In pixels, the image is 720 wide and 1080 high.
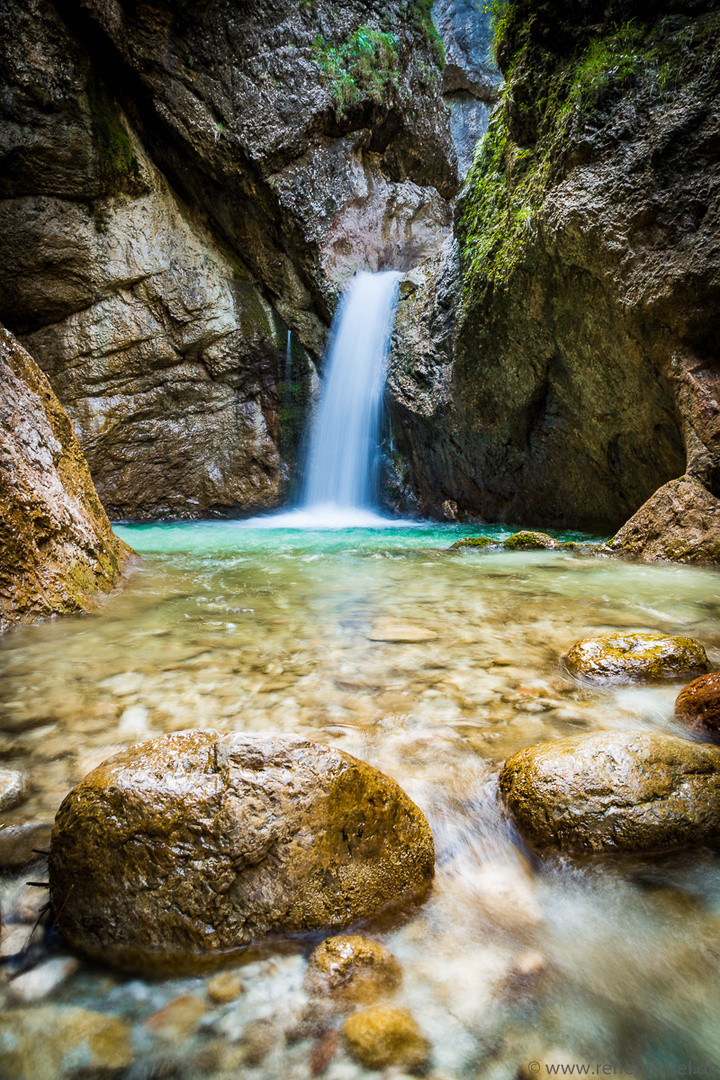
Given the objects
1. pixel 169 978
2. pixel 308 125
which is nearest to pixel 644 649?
pixel 169 978

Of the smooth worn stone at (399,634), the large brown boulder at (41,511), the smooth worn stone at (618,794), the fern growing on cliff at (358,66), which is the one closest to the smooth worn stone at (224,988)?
the smooth worn stone at (618,794)

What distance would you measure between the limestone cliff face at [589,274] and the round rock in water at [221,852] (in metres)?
5.79

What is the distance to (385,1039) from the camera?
109 centimetres

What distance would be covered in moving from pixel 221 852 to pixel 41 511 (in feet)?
11.4

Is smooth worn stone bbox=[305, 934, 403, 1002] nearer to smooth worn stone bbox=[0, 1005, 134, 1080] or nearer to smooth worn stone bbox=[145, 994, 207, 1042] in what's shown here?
smooth worn stone bbox=[145, 994, 207, 1042]

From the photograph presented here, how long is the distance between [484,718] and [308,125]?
42.5ft

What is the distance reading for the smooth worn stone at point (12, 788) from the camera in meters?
1.71

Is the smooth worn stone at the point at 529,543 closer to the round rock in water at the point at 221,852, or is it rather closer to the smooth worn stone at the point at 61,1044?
the round rock in water at the point at 221,852

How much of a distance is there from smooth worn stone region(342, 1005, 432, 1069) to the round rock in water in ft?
0.83

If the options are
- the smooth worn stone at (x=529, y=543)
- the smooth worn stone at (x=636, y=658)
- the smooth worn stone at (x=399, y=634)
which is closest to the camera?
the smooth worn stone at (x=636, y=658)

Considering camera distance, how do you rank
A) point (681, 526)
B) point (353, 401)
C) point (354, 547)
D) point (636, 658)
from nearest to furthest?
point (636, 658) < point (681, 526) < point (354, 547) < point (353, 401)

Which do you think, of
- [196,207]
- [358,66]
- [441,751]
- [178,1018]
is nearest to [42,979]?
[178,1018]

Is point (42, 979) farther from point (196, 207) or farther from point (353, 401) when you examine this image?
point (196, 207)

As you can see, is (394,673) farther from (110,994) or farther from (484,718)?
(110,994)
